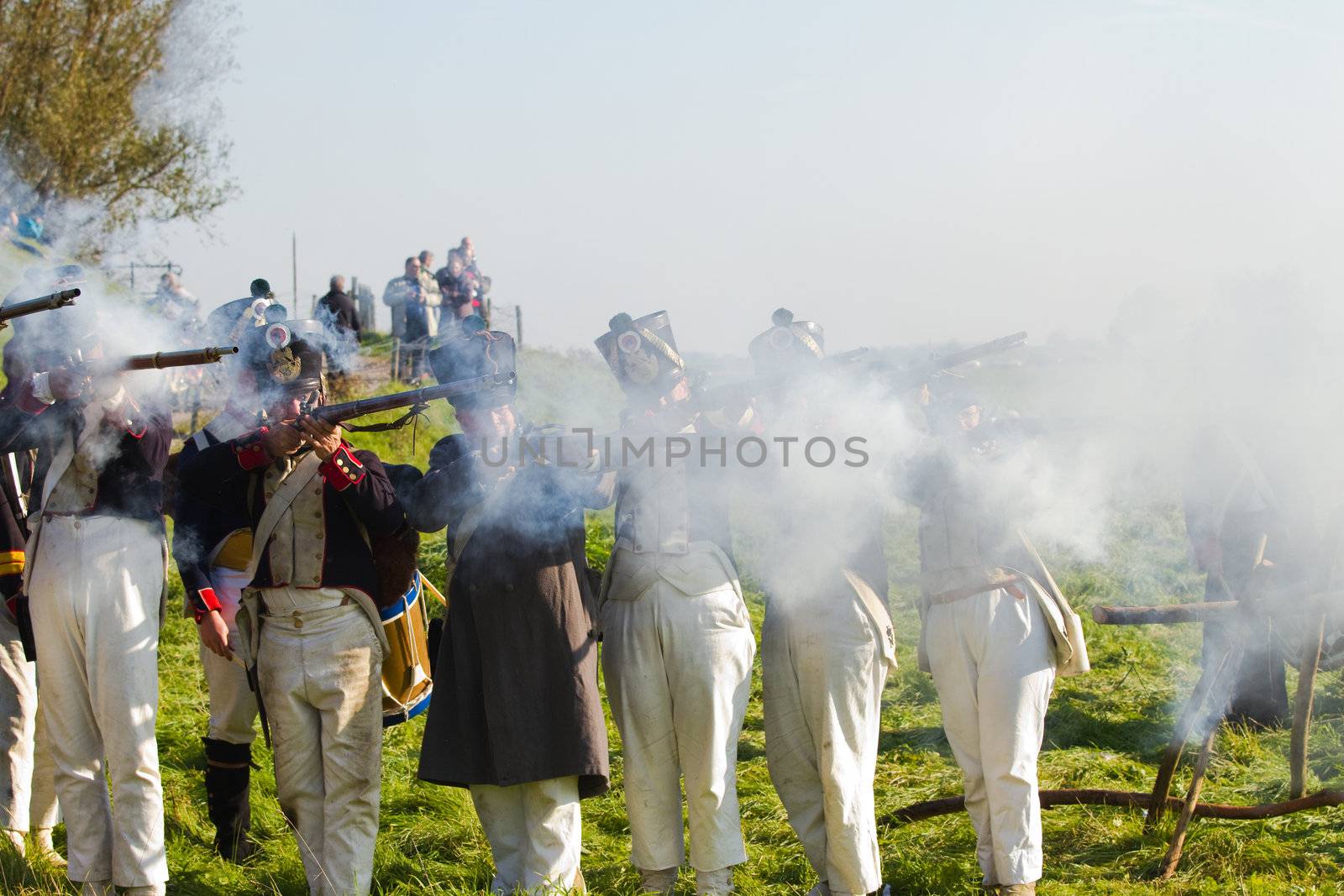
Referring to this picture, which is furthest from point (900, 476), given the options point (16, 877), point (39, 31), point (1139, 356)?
point (39, 31)

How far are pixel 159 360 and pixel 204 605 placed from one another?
952 millimetres

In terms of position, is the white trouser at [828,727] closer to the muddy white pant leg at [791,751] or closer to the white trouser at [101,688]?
the muddy white pant leg at [791,751]

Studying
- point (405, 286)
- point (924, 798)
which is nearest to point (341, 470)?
point (924, 798)

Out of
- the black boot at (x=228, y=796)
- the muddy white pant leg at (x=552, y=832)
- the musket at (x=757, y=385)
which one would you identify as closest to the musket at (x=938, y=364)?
the musket at (x=757, y=385)

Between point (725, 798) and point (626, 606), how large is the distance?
0.80 m

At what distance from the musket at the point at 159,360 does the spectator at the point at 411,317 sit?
9073 mm

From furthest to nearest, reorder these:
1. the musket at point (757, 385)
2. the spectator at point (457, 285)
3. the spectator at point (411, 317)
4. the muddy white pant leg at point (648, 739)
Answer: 1. the spectator at point (411, 317)
2. the spectator at point (457, 285)
3. the musket at point (757, 385)
4. the muddy white pant leg at point (648, 739)

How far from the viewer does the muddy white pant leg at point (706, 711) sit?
4426 millimetres

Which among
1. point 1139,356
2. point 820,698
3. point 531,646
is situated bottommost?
point 820,698

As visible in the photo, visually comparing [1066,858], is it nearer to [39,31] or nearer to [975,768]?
[975,768]

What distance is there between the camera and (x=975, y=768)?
4.71 meters

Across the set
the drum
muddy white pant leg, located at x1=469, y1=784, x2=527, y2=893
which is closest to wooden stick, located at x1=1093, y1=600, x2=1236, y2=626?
muddy white pant leg, located at x1=469, y1=784, x2=527, y2=893

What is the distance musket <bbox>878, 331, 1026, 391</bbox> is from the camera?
5.05m

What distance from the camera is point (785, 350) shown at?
5004 mm
